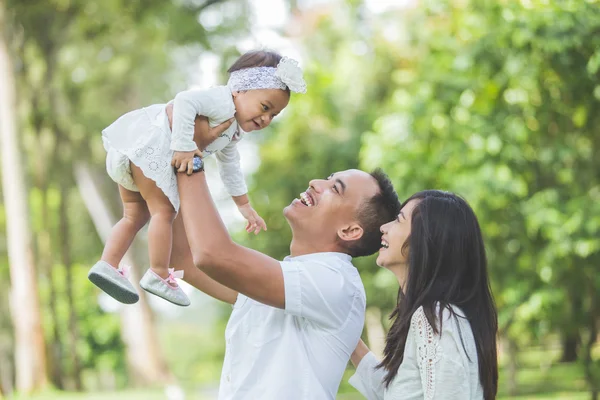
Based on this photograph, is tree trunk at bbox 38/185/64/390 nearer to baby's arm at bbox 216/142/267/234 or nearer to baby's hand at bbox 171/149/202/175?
baby's arm at bbox 216/142/267/234

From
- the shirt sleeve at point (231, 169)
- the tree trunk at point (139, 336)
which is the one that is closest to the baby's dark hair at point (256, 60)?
the shirt sleeve at point (231, 169)

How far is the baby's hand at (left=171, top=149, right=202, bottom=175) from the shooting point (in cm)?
247

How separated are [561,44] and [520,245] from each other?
3.31 meters

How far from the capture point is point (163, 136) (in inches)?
108

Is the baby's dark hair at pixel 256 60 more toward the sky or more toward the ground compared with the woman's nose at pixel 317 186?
more toward the sky

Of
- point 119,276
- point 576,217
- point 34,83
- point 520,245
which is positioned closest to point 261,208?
point 34,83

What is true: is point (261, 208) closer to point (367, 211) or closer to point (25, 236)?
point (25, 236)

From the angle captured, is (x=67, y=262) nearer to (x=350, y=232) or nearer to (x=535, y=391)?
(x=535, y=391)

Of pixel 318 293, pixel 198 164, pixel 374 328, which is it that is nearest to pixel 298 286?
pixel 318 293

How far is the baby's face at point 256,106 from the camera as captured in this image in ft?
9.23

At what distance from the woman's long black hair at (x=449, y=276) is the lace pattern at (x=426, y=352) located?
0.15 ft

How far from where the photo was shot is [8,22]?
48.0 ft

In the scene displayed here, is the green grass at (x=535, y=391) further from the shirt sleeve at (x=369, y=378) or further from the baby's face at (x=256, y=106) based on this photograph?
the baby's face at (x=256, y=106)

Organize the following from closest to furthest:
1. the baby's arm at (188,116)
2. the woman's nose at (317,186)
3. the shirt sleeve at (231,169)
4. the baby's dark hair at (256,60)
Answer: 1. the baby's arm at (188,116)
2. the woman's nose at (317,186)
3. the baby's dark hair at (256,60)
4. the shirt sleeve at (231,169)
